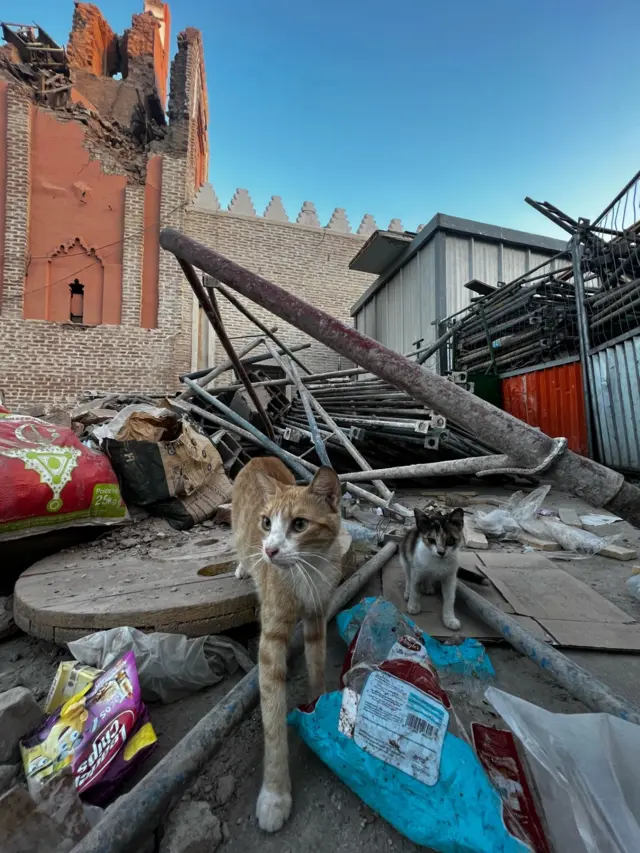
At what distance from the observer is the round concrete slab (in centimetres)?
170

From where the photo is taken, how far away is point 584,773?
0.91 metres

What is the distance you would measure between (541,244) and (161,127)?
11565 mm

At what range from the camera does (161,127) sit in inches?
459

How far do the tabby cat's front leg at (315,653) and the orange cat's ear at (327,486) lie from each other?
1.56ft

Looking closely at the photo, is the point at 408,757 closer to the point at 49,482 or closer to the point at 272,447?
the point at 49,482

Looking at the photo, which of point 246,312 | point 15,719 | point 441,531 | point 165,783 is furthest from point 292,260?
point 165,783

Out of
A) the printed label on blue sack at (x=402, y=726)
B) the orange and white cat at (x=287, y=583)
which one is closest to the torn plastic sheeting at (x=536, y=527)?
A: the orange and white cat at (x=287, y=583)

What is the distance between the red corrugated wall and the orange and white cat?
17.4 ft

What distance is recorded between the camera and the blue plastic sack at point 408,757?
0.90m

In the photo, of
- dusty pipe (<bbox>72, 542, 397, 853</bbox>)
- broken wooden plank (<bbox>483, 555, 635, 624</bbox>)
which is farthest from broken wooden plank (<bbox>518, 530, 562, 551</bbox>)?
dusty pipe (<bbox>72, 542, 397, 853</bbox>)

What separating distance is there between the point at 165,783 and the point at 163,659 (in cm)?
67

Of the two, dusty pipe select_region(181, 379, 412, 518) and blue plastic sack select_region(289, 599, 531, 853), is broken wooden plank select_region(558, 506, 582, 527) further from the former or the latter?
blue plastic sack select_region(289, 599, 531, 853)

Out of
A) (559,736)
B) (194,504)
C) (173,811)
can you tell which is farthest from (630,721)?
(194,504)

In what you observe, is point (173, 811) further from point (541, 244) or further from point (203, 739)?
point (541, 244)
